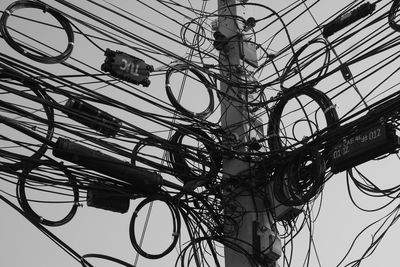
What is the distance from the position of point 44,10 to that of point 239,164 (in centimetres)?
219

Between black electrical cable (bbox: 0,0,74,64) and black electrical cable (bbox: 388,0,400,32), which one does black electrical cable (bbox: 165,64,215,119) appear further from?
black electrical cable (bbox: 388,0,400,32)

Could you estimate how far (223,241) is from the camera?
5.40 meters

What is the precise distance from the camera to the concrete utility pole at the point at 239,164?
5332 mm

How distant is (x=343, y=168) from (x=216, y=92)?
183cm

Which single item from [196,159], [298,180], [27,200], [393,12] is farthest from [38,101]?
[393,12]

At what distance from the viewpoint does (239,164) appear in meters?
5.73

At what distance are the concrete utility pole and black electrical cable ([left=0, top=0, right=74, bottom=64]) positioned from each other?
1.77 meters

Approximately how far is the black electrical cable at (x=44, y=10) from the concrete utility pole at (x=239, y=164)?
5.80 ft

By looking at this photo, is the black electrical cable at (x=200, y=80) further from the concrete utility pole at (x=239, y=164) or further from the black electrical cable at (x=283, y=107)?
the black electrical cable at (x=283, y=107)

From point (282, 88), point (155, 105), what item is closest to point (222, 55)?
point (282, 88)

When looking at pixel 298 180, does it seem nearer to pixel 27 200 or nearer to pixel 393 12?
pixel 393 12

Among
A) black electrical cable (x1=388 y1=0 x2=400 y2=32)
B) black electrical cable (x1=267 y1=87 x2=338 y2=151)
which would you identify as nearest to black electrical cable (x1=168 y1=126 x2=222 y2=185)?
black electrical cable (x1=267 y1=87 x2=338 y2=151)

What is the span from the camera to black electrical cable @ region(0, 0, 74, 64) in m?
4.83

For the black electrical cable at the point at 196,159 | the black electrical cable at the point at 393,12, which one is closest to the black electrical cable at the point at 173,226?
the black electrical cable at the point at 196,159
